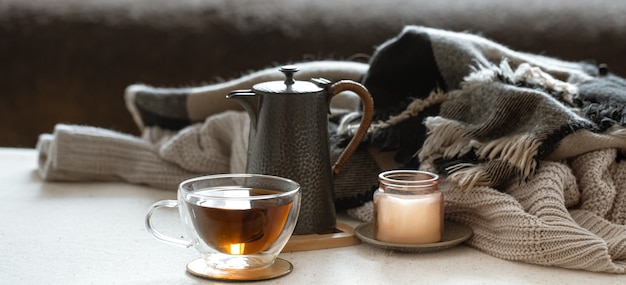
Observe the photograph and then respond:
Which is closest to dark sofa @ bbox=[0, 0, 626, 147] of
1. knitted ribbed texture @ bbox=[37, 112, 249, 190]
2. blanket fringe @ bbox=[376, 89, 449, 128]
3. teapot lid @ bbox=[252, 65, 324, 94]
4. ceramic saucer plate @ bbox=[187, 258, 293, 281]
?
knitted ribbed texture @ bbox=[37, 112, 249, 190]

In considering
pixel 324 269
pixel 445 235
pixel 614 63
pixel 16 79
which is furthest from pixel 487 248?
pixel 16 79

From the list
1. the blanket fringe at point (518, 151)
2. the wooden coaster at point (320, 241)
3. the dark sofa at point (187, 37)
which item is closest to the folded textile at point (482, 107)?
the blanket fringe at point (518, 151)

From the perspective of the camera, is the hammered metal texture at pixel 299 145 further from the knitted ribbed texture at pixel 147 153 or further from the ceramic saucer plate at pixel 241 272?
the knitted ribbed texture at pixel 147 153

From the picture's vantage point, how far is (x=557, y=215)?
2.64 ft

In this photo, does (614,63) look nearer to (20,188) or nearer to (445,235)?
(445,235)

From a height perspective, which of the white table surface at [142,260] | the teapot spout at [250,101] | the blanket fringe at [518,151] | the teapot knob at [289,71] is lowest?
the white table surface at [142,260]

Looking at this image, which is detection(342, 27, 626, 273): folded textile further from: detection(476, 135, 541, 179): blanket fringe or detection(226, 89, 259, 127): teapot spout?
detection(226, 89, 259, 127): teapot spout

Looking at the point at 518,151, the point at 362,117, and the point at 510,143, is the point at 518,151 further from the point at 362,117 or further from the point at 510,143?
the point at 362,117

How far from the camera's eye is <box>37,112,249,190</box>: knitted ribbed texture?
3.56 feet

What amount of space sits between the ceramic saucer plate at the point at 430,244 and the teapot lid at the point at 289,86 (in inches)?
5.9

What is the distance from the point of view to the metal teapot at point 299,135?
845 mm

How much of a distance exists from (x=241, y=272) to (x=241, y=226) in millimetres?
46

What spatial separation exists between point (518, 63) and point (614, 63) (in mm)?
491

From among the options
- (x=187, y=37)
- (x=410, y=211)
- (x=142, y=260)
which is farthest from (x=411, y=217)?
(x=187, y=37)
